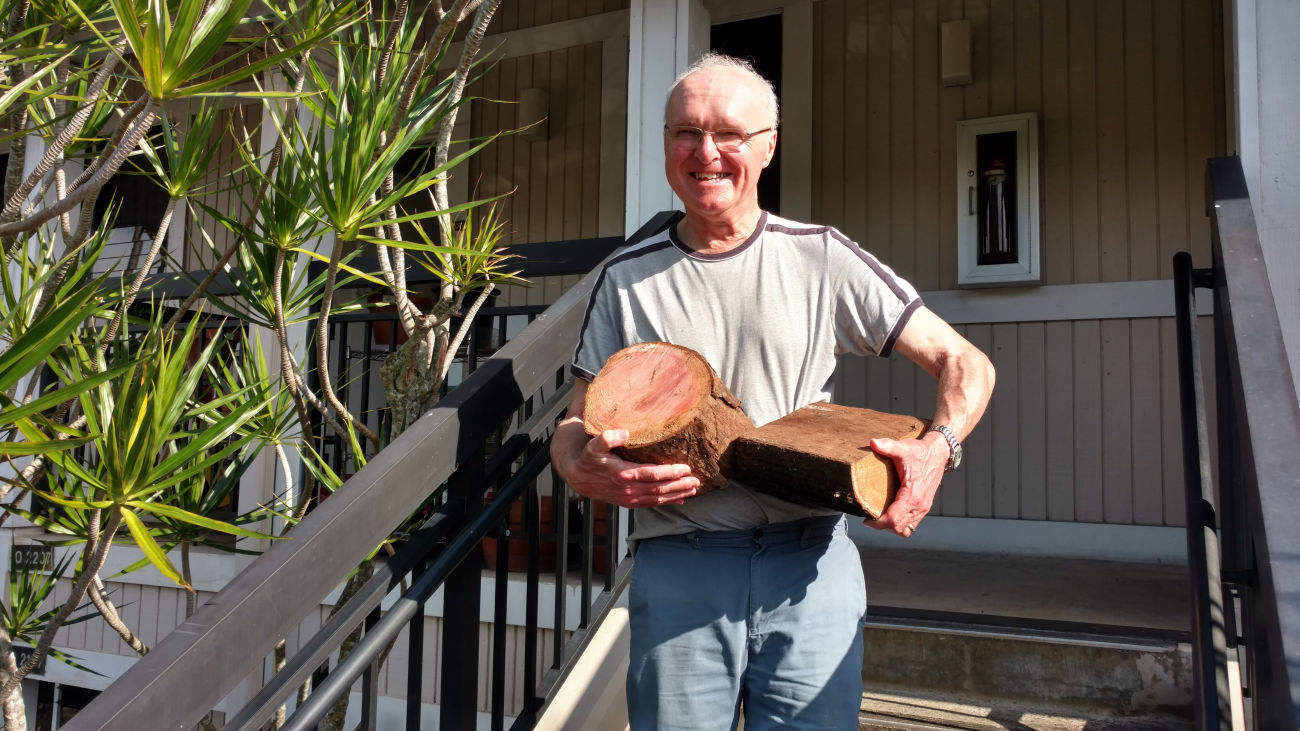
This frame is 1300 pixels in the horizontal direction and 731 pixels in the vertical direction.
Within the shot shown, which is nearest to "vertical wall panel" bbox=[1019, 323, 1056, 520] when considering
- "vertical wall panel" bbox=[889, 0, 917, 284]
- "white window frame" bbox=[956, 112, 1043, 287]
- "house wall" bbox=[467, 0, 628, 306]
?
"white window frame" bbox=[956, 112, 1043, 287]

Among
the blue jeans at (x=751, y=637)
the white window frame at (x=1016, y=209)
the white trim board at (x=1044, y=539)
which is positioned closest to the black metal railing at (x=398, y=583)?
the blue jeans at (x=751, y=637)

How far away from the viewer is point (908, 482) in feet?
4.22

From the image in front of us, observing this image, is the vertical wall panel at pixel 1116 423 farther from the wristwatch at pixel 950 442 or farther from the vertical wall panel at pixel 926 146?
the wristwatch at pixel 950 442

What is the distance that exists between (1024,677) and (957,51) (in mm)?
2875

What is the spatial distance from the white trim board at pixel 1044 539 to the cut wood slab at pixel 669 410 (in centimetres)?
281

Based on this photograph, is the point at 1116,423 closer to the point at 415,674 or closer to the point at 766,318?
the point at 766,318

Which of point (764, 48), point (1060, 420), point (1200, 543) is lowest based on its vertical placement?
point (1200, 543)

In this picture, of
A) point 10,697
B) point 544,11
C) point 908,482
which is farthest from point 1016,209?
→ point 10,697

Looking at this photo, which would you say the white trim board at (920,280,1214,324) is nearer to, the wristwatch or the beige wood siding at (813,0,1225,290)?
the beige wood siding at (813,0,1225,290)

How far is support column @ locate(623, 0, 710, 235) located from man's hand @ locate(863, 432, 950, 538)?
168 cm

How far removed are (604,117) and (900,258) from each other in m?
1.77

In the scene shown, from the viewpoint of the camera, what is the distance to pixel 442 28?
2.09m

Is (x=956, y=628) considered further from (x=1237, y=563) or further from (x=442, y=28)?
(x=442, y=28)

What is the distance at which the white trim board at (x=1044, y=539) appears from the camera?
382cm
